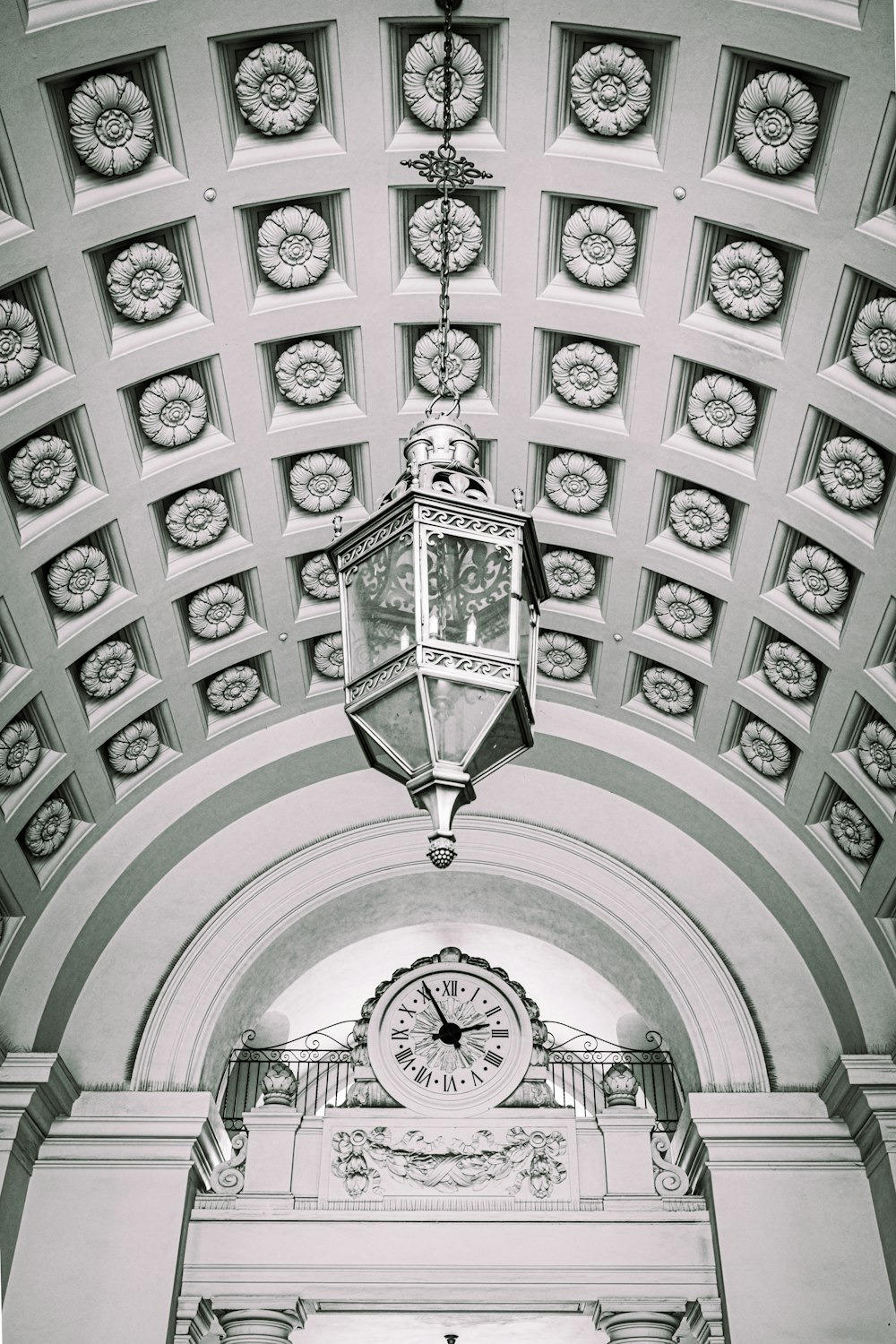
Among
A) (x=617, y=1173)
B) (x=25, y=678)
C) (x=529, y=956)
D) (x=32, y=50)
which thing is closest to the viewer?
(x=32, y=50)

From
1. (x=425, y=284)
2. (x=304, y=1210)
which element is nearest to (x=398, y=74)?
(x=425, y=284)

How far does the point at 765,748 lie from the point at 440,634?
5.85 metres

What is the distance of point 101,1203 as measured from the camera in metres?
9.69

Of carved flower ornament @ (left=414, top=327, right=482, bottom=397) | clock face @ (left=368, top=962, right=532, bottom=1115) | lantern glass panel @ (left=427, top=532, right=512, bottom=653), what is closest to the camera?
lantern glass panel @ (left=427, top=532, right=512, bottom=653)

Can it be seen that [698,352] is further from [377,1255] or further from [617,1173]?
[377,1255]

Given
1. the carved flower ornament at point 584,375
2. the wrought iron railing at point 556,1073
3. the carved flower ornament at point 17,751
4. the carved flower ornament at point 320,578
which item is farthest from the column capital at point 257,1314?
the carved flower ornament at point 584,375

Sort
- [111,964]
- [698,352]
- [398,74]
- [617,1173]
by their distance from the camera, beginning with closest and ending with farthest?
1. [398,74]
2. [698,352]
3. [617,1173]
4. [111,964]

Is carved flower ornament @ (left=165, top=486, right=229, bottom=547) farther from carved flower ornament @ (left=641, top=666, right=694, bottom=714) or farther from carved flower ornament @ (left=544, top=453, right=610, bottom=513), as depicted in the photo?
carved flower ornament @ (left=641, top=666, right=694, bottom=714)

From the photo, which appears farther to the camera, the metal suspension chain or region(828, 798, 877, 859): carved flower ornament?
region(828, 798, 877, 859): carved flower ornament

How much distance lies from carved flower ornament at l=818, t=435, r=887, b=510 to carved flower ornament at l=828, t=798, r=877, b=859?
105 inches

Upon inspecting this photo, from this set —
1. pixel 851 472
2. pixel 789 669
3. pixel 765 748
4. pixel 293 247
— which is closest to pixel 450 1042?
pixel 765 748

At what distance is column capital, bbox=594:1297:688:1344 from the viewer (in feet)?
31.2

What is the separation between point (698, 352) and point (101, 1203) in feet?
24.5

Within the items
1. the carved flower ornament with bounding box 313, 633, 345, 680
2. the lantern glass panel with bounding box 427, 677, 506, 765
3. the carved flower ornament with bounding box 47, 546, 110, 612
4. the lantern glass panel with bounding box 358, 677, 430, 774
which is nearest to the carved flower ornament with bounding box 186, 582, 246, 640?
the carved flower ornament with bounding box 313, 633, 345, 680
